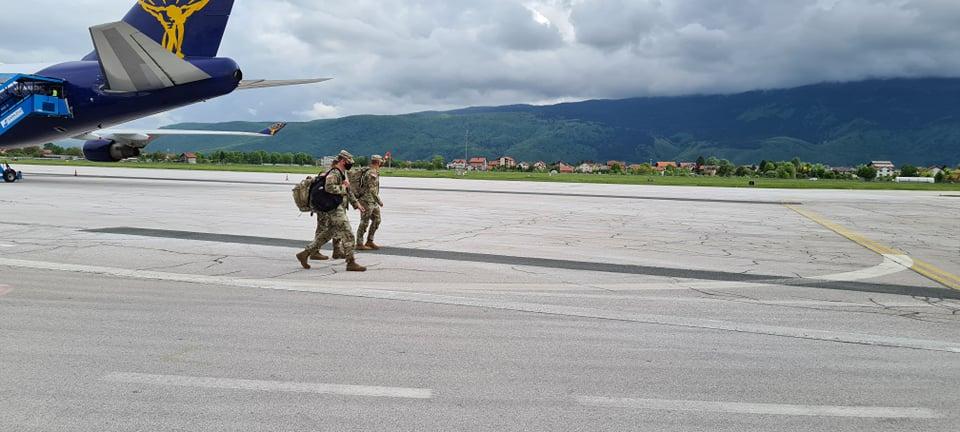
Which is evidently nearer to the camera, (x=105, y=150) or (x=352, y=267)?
(x=352, y=267)

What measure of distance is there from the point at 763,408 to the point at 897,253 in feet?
39.1

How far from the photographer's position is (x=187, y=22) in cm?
3011

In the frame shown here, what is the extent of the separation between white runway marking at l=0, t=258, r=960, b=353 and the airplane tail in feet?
73.4

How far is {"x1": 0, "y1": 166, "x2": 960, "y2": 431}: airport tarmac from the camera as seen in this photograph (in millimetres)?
4539

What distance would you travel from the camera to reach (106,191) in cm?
2853

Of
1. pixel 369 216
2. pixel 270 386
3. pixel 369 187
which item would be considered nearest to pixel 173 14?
pixel 369 187

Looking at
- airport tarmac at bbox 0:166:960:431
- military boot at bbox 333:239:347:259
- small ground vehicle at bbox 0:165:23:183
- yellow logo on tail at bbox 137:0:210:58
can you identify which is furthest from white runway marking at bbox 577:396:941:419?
small ground vehicle at bbox 0:165:23:183

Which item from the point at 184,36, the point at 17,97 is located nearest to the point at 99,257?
the point at 184,36

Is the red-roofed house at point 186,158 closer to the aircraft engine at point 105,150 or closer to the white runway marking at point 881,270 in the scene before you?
the aircraft engine at point 105,150

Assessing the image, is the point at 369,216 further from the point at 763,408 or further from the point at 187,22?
the point at 187,22

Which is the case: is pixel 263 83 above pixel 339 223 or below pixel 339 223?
above

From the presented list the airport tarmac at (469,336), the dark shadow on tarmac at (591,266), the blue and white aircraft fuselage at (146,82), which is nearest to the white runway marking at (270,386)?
the airport tarmac at (469,336)

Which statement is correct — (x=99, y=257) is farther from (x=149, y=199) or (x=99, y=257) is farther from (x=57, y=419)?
(x=149, y=199)

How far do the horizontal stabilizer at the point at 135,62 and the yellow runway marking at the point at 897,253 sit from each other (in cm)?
2480
